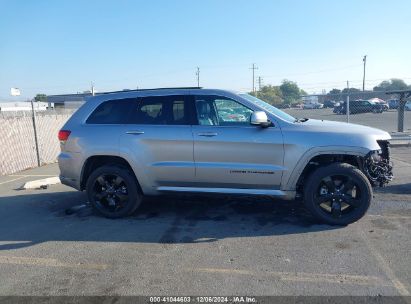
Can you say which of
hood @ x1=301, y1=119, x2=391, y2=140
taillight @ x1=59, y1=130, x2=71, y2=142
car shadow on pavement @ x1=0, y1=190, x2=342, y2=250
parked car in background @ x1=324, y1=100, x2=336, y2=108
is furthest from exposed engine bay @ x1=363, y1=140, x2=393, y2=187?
parked car in background @ x1=324, y1=100, x2=336, y2=108

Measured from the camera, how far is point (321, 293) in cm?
315

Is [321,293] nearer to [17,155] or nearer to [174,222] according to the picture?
[174,222]

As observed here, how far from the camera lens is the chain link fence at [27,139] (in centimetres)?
954

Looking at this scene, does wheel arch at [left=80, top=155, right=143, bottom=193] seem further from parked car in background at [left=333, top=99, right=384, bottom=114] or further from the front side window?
parked car in background at [left=333, top=99, right=384, bottom=114]

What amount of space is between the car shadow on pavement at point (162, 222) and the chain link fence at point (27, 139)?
3.66 m

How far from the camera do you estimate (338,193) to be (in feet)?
15.8

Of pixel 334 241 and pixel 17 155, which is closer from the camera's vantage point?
pixel 334 241

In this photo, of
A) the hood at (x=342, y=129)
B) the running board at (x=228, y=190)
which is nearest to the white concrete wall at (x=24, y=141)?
the running board at (x=228, y=190)

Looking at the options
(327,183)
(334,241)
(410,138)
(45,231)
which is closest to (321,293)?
(334,241)

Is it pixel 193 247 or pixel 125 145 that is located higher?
pixel 125 145

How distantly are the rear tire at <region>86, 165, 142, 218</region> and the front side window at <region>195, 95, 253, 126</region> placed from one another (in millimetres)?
1444

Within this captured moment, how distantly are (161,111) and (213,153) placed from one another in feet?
3.38

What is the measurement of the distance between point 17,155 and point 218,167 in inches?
293

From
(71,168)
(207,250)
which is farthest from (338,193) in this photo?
(71,168)
